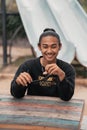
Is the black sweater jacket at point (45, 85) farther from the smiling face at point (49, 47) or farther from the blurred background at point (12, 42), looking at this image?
the blurred background at point (12, 42)

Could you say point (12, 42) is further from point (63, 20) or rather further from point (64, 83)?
point (64, 83)

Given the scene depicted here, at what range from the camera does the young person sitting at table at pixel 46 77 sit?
2793 millimetres

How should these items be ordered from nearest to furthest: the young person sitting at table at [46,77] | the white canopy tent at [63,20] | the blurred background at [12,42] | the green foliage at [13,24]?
the young person sitting at table at [46,77]
the white canopy tent at [63,20]
the blurred background at [12,42]
the green foliage at [13,24]

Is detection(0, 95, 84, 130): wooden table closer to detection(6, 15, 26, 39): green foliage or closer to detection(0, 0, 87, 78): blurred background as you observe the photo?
detection(0, 0, 87, 78): blurred background

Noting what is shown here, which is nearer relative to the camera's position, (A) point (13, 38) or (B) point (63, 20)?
(B) point (63, 20)

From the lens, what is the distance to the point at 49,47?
9.33 ft

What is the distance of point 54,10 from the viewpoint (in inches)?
256

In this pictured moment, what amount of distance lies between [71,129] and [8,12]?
5.33 metres

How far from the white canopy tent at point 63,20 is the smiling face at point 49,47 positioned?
362cm

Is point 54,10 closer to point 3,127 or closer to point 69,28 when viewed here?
point 69,28

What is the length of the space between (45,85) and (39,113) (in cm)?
47

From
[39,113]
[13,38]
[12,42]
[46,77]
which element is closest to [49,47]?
[46,77]

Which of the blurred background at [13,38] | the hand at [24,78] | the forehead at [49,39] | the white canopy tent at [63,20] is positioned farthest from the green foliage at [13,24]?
the hand at [24,78]

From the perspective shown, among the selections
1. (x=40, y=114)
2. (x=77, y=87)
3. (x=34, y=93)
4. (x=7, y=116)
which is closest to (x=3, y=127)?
(x=7, y=116)
